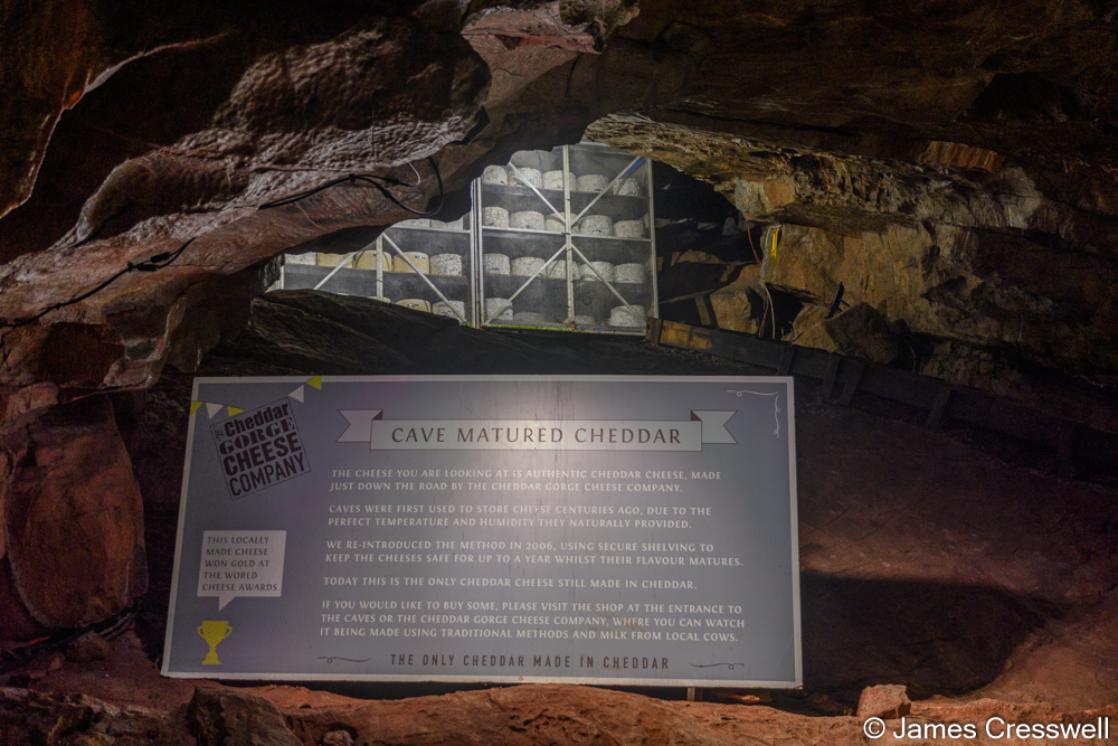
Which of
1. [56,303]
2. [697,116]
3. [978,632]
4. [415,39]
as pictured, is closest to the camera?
[415,39]

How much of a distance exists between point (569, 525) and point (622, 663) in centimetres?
66

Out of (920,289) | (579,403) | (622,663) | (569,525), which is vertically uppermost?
(920,289)

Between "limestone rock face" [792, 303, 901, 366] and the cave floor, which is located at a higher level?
"limestone rock face" [792, 303, 901, 366]

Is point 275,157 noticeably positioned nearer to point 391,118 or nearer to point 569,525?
point 391,118

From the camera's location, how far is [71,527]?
4.11m

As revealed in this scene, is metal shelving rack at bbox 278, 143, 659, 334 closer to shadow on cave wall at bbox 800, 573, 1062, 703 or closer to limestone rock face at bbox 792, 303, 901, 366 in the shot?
limestone rock face at bbox 792, 303, 901, 366

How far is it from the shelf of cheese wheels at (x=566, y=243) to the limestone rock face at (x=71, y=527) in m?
5.08

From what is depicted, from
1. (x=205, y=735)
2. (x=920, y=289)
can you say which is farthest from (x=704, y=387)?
(x=920, y=289)

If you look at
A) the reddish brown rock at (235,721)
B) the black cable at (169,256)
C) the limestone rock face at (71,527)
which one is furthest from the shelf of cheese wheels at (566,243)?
the reddish brown rock at (235,721)

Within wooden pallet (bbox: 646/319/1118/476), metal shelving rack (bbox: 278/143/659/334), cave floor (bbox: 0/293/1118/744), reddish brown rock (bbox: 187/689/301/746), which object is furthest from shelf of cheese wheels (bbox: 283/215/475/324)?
reddish brown rock (bbox: 187/689/301/746)

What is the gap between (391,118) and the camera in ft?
10.3

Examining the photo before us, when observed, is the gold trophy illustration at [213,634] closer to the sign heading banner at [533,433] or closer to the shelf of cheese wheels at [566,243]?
the sign heading banner at [533,433]

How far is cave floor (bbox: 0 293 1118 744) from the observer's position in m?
3.30

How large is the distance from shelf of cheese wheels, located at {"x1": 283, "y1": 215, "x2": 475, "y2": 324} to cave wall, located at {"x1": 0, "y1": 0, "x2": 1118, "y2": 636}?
329 cm
